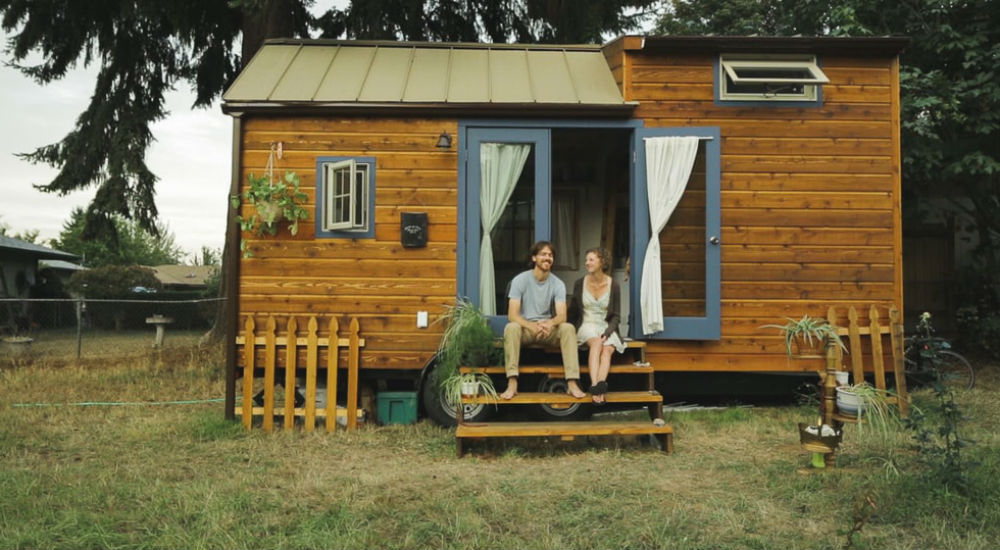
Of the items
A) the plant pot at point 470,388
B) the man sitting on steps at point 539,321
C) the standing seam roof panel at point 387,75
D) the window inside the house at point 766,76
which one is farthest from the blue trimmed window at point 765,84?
the plant pot at point 470,388

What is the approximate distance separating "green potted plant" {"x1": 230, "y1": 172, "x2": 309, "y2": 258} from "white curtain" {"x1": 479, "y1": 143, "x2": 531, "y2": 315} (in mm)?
1575

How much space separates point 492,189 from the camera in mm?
5781

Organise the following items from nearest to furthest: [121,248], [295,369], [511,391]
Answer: [511,391]
[295,369]
[121,248]

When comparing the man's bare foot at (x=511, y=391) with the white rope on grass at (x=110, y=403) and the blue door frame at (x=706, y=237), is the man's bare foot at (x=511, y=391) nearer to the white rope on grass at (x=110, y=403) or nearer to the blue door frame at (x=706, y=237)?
the blue door frame at (x=706, y=237)

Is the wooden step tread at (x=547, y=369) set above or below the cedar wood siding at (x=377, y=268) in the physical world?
below

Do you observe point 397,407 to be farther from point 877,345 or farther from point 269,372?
point 877,345

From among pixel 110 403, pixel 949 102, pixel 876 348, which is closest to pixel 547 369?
pixel 876 348

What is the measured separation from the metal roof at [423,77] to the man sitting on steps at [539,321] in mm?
1517

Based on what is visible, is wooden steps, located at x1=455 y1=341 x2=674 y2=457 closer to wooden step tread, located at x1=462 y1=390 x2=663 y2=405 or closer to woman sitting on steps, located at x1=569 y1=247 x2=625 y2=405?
wooden step tread, located at x1=462 y1=390 x2=663 y2=405

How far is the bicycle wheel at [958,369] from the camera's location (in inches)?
277

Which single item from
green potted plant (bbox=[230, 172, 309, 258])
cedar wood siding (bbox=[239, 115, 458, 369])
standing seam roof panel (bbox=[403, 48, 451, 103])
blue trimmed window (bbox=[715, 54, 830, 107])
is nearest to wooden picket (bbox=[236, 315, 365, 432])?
cedar wood siding (bbox=[239, 115, 458, 369])

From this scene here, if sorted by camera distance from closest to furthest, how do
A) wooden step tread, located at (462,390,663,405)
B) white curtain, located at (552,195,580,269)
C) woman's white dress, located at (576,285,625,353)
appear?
wooden step tread, located at (462,390,663,405) → woman's white dress, located at (576,285,625,353) → white curtain, located at (552,195,580,269)

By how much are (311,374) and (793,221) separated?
4466 millimetres

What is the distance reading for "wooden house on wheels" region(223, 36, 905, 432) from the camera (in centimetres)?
570
